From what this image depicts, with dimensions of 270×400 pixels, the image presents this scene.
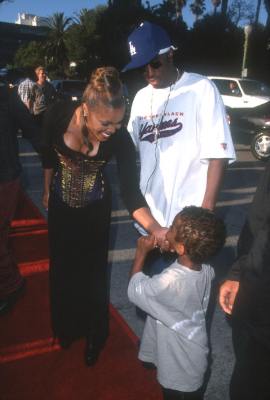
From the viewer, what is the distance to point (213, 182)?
2.28 m

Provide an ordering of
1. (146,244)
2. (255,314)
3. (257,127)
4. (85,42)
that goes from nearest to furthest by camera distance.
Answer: (255,314), (146,244), (257,127), (85,42)

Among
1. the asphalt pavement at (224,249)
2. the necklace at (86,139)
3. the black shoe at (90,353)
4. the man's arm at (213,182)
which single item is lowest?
the asphalt pavement at (224,249)

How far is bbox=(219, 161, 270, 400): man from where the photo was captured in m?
1.54

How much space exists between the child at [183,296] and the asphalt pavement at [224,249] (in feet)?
2.06

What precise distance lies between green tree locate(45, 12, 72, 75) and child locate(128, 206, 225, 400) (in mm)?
52204

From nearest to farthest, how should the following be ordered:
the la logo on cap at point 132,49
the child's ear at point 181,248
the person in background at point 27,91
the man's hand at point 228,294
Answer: the man's hand at point 228,294 → the child's ear at point 181,248 → the la logo on cap at point 132,49 → the person in background at point 27,91

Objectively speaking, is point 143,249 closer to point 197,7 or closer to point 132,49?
point 132,49

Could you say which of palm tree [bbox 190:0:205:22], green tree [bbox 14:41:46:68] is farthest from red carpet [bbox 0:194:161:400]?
palm tree [bbox 190:0:205:22]

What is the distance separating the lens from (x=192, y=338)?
213 cm

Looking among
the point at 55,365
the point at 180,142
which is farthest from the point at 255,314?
the point at 55,365

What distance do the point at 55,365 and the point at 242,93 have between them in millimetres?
13087

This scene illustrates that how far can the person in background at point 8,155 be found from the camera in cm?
308

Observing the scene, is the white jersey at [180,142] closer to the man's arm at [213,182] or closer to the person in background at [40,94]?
the man's arm at [213,182]

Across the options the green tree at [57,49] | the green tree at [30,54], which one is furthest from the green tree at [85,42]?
the green tree at [30,54]
